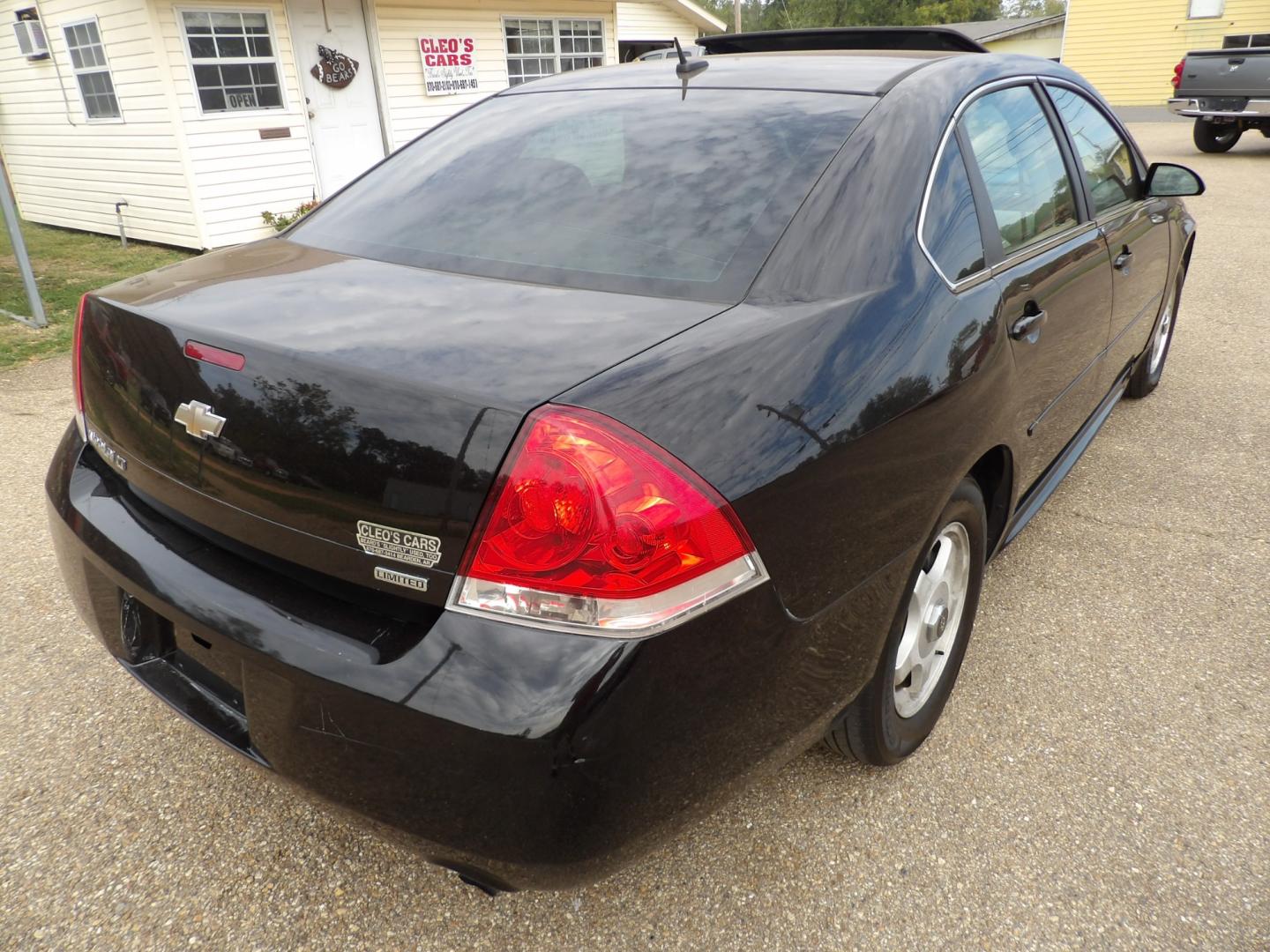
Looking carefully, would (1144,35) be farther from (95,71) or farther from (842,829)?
(842,829)

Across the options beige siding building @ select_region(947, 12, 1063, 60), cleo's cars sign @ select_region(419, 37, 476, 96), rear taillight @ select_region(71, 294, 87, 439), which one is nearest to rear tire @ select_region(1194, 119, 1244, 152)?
cleo's cars sign @ select_region(419, 37, 476, 96)

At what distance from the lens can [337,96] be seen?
35.9ft

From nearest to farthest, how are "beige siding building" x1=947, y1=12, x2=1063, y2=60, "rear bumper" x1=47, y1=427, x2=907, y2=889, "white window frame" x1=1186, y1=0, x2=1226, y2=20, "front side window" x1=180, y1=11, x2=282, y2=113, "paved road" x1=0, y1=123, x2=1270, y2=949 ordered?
"rear bumper" x1=47, y1=427, x2=907, y2=889
"paved road" x1=0, y1=123, x2=1270, y2=949
"front side window" x1=180, y1=11, x2=282, y2=113
"white window frame" x1=1186, y1=0, x2=1226, y2=20
"beige siding building" x1=947, y1=12, x2=1063, y2=60

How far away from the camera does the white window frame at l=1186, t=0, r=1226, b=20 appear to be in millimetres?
24859

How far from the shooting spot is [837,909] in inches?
74.0

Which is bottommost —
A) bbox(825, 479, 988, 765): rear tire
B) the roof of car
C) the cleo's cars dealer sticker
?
bbox(825, 479, 988, 765): rear tire

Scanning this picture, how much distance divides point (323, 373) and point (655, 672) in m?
0.73

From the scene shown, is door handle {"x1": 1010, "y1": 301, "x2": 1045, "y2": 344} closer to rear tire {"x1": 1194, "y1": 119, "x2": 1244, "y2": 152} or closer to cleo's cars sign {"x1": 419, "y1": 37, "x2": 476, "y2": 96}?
cleo's cars sign {"x1": 419, "y1": 37, "x2": 476, "y2": 96}

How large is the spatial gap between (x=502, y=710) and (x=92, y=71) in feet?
39.6

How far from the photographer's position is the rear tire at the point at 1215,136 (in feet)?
52.8

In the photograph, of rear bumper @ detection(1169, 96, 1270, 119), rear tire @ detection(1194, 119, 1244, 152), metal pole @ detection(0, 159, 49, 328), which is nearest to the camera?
metal pole @ detection(0, 159, 49, 328)

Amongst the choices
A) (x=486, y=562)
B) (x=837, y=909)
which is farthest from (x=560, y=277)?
(x=837, y=909)

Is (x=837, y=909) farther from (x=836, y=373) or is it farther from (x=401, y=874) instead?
(x=836, y=373)

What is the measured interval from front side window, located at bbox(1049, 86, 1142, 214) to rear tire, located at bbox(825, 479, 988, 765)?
4.89 ft
